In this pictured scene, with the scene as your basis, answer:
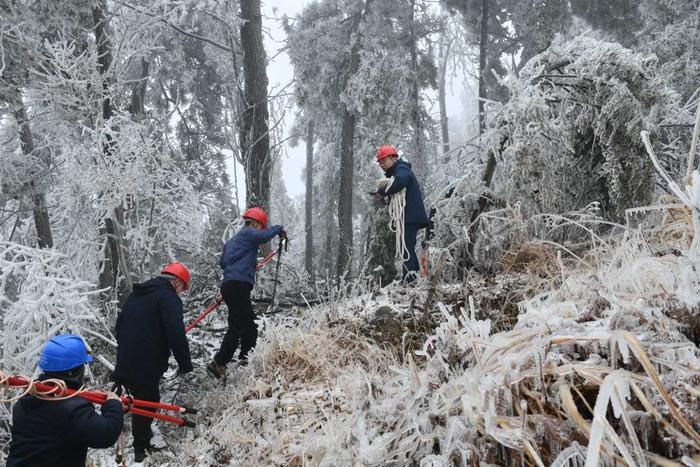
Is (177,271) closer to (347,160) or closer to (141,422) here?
(141,422)

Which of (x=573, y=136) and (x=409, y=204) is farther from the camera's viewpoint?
(x=409, y=204)

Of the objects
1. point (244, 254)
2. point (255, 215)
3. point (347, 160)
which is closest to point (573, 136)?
point (255, 215)

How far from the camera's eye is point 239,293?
588cm

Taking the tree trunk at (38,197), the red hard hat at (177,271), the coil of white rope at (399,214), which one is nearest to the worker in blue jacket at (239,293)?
the red hard hat at (177,271)

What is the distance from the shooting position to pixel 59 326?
4.83 meters

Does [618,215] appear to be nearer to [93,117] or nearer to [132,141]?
[132,141]

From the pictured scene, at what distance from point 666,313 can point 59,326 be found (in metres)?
4.77

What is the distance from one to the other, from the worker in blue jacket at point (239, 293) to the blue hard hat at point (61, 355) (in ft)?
8.06

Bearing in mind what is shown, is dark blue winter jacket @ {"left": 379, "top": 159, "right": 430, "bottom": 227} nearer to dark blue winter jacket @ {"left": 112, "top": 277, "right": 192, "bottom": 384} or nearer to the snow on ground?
dark blue winter jacket @ {"left": 112, "top": 277, "right": 192, "bottom": 384}

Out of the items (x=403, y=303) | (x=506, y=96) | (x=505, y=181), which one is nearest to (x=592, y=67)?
(x=505, y=181)

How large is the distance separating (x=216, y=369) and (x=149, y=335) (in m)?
0.97

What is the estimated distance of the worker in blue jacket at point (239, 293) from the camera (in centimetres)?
576

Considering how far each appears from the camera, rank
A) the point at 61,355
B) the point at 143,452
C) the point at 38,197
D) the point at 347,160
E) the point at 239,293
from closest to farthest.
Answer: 1. the point at 61,355
2. the point at 143,452
3. the point at 239,293
4. the point at 38,197
5. the point at 347,160

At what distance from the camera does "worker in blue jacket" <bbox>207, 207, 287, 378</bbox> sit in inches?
227
